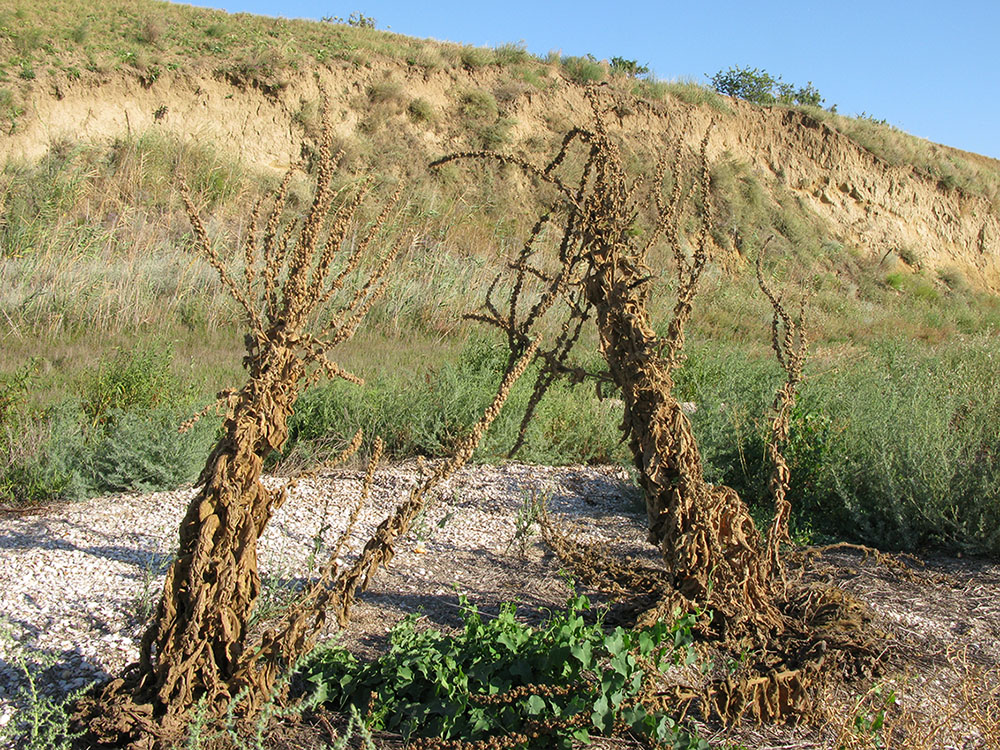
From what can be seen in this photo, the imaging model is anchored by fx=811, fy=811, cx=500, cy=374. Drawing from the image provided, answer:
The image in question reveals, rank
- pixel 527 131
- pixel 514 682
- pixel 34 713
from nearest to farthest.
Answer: pixel 34 713
pixel 514 682
pixel 527 131

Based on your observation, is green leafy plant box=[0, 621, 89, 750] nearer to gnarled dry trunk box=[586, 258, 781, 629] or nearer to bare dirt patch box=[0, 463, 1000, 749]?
bare dirt patch box=[0, 463, 1000, 749]

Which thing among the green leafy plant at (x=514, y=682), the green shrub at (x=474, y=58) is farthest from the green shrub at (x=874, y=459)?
the green shrub at (x=474, y=58)

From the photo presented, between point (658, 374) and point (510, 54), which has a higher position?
point (510, 54)

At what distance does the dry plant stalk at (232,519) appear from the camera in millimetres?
2072

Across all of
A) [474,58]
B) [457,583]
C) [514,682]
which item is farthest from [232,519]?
[474,58]

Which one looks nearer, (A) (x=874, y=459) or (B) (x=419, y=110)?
(A) (x=874, y=459)

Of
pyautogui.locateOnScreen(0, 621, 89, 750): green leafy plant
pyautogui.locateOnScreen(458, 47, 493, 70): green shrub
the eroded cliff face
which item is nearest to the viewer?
pyautogui.locateOnScreen(0, 621, 89, 750): green leafy plant

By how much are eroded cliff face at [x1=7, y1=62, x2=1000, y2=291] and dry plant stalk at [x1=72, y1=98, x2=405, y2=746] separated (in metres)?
14.5

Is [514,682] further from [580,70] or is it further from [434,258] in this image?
[580,70]

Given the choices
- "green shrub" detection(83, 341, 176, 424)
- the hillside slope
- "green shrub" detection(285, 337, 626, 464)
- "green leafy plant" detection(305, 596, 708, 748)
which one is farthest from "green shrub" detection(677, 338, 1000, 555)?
the hillside slope

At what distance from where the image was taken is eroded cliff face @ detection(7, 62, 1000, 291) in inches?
647

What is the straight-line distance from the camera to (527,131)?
21984mm

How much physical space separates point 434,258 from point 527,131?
10.8m

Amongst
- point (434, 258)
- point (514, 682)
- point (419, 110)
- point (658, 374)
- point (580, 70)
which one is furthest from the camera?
point (580, 70)
